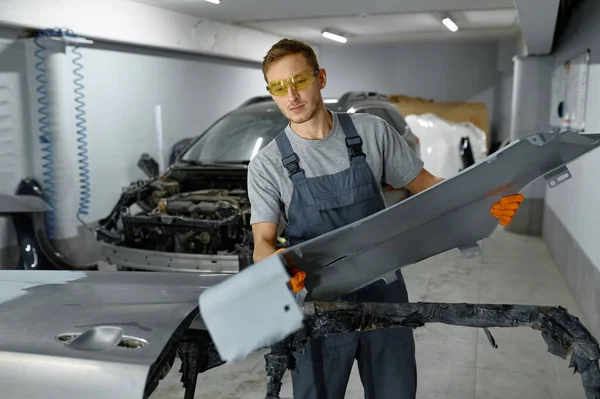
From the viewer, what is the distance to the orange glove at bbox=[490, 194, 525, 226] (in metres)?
1.75

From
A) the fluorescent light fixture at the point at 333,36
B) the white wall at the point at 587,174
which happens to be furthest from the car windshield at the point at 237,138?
the fluorescent light fixture at the point at 333,36

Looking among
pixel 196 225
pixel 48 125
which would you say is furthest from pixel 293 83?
pixel 48 125

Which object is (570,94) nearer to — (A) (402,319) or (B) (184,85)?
(A) (402,319)

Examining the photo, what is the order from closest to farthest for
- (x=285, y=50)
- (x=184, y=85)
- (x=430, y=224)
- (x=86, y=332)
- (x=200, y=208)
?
(x=86, y=332)
(x=430, y=224)
(x=285, y=50)
(x=200, y=208)
(x=184, y=85)

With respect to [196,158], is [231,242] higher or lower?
lower

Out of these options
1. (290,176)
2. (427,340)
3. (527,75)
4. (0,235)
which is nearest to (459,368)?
(427,340)

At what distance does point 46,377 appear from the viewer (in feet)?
4.35

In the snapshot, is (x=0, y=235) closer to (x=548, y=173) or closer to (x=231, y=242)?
(x=231, y=242)

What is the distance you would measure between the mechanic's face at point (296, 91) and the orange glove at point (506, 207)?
2.26 feet

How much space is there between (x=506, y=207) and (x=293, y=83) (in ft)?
2.67

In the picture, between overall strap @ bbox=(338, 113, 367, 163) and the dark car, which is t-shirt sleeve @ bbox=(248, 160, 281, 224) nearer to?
overall strap @ bbox=(338, 113, 367, 163)

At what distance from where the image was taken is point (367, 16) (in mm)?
8383

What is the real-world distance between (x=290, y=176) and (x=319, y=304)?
0.45m

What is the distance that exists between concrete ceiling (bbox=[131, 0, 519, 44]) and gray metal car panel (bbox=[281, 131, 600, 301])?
5764 mm
